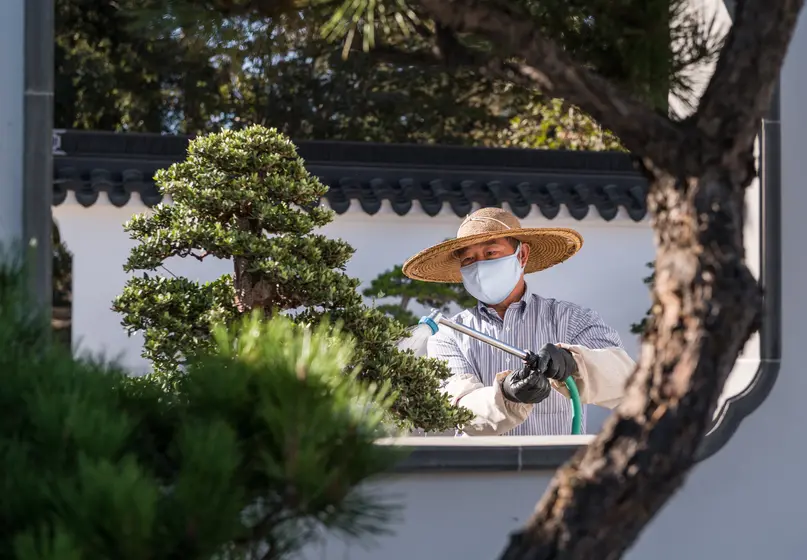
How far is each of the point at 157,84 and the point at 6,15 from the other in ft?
23.2

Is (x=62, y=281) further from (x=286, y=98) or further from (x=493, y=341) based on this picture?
(x=493, y=341)

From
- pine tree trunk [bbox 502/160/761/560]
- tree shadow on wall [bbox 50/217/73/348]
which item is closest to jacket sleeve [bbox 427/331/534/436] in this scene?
pine tree trunk [bbox 502/160/761/560]

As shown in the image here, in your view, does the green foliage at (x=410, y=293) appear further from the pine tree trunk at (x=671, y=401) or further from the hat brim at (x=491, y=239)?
the pine tree trunk at (x=671, y=401)

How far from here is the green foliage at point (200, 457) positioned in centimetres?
107

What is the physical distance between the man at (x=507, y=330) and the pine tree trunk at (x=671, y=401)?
1735 millimetres

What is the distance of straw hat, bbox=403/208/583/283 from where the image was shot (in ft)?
11.3

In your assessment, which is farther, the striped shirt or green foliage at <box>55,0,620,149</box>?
green foliage at <box>55,0,620,149</box>

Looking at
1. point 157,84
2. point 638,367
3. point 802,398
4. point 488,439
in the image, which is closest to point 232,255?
point 488,439

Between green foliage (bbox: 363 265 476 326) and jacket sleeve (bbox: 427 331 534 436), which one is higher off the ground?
green foliage (bbox: 363 265 476 326)

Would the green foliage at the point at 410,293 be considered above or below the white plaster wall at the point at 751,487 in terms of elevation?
above

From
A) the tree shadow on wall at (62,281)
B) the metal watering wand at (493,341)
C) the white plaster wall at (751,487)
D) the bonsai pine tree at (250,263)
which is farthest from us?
the tree shadow on wall at (62,281)

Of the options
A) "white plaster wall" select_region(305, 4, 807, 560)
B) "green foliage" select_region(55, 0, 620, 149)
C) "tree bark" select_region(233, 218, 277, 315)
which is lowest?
"white plaster wall" select_region(305, 4, 807, 560)

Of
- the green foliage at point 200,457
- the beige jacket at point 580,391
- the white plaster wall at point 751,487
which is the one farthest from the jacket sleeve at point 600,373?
the green foliage at point 200,457

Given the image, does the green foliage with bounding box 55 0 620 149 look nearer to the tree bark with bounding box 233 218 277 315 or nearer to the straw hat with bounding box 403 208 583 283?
the straw hat with bounding box 403 208 583 283
